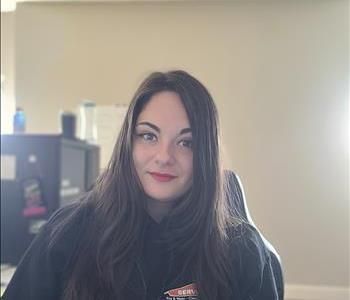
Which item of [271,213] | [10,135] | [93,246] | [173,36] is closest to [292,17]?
[173,36]

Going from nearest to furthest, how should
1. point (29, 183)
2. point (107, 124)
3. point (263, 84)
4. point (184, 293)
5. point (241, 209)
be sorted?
point (184, 293)
point (241, 209)
point (29, 183)
point (263, 84)
point (107, 124)

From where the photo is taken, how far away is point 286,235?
3166 millimetres

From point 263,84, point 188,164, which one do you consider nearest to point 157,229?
point 188,164

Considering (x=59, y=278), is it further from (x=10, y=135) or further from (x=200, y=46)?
(x=200, y=46)

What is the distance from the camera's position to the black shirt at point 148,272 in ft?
3.08

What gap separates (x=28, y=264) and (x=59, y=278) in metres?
0.06

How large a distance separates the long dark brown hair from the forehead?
11 millimetres

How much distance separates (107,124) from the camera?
10.8 ft

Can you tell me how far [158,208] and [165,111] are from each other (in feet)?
0.70

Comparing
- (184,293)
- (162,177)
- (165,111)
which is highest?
(165,111)

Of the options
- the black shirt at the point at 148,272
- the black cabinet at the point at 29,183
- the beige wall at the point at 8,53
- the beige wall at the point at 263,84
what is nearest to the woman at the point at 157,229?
the black shirt at the point at 148,272

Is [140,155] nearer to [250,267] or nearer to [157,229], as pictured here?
[157,229]

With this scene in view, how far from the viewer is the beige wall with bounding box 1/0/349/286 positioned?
3.16 m

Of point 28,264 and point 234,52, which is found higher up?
point 234,52
